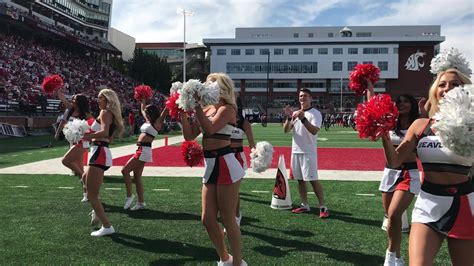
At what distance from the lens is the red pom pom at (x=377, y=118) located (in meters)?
2.98

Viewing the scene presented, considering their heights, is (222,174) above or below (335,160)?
A: above

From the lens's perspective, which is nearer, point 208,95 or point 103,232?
point 208,95

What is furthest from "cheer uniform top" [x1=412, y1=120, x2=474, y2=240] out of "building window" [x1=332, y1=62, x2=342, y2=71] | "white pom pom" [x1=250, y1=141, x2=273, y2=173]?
"building window" [x1=332, y1=62, x2=342, y2=71]

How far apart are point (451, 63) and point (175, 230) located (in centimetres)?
401

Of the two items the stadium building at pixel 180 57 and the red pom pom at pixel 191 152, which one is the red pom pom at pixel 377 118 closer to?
the red pom pom at pixel 191 152

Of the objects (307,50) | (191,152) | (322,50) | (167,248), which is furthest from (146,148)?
(322,50)

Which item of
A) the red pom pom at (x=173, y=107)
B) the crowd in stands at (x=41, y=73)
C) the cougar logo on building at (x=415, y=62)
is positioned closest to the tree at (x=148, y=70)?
the crowd in stands at (x=41, y=73)

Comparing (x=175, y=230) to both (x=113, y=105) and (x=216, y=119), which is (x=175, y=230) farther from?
(x=216, y=119)

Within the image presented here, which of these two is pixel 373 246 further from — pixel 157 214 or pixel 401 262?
pixel 157 214

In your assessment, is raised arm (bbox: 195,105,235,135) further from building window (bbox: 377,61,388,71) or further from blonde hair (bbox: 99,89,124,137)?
building window (bbox: 377,61,388,71)

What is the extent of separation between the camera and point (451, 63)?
136 inches

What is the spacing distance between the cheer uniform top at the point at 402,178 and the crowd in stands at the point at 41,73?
23942mm

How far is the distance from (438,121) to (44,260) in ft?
13.3

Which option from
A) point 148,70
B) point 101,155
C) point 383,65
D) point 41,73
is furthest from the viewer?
point 383,65
